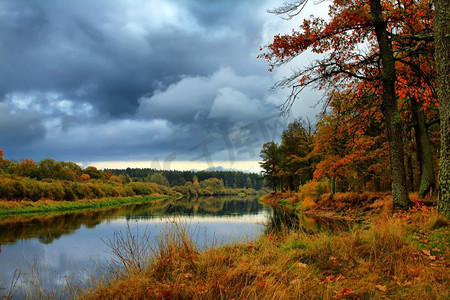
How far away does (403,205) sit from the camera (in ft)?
25.2

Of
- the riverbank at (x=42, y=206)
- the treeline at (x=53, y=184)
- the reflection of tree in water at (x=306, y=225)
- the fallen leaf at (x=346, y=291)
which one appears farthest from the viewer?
the treeline at (x=53, y=184)

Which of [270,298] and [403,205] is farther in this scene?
[403,205]

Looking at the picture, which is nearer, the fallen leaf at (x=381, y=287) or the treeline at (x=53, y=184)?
the fallen leaf at (x=381, y=287)

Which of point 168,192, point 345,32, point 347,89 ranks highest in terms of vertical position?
point 345,32

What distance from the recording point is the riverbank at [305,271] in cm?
325

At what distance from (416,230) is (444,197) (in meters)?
1.00

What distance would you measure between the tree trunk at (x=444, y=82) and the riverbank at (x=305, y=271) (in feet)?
2.91

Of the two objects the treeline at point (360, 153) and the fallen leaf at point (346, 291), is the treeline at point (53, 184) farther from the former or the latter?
the fallen leaf at point (346, 291)

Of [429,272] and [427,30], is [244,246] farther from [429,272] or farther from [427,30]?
[427,30]

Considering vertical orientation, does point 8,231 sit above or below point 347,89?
below

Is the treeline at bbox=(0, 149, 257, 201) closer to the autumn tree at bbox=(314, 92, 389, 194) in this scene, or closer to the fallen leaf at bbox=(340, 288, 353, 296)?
the autumn tree at bbox=(314, 92, 389, 194)

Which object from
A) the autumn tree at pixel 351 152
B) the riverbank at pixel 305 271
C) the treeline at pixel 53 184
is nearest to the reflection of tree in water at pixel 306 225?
the riverbank at pixel 305 271

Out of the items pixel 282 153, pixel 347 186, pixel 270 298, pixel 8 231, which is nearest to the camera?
pixel 270 298

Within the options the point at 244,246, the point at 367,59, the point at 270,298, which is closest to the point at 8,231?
the point at 244,246
